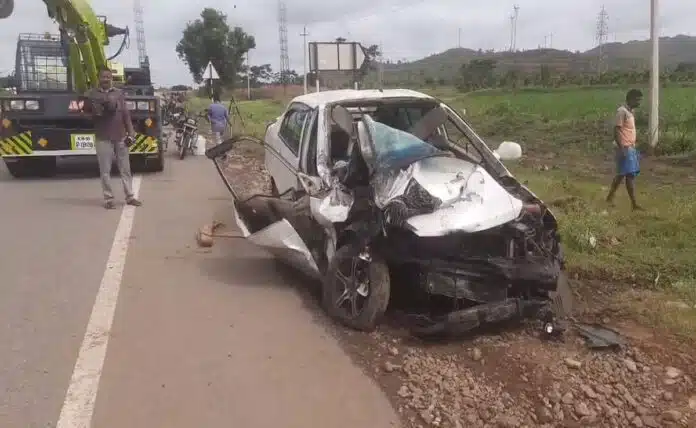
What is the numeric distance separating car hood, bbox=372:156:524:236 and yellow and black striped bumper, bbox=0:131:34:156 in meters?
9.02

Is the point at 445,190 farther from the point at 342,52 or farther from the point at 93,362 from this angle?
the point at 342,52

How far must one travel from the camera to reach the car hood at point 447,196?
15.6 ft

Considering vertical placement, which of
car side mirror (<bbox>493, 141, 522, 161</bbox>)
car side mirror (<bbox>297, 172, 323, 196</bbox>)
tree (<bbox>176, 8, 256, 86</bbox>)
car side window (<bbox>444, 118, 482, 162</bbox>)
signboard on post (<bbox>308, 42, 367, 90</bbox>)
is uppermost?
tree (<bbox>176, 8, 256, 86</bbox>)

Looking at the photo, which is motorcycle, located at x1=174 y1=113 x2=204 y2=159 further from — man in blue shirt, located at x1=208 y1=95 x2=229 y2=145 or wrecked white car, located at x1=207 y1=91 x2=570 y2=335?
wrecked white car, located at x1=207 y1=91 x2=570 y2=335

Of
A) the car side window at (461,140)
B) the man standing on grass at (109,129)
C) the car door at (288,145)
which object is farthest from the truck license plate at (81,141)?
the car side window at (461,140)

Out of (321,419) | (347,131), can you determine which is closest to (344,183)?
(347,131)

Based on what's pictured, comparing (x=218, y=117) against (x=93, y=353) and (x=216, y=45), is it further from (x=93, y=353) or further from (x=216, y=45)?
(x=216, y=45)

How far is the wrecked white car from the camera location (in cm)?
483

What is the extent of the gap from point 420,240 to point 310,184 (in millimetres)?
1452

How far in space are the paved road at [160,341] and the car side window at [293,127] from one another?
3.86 feet

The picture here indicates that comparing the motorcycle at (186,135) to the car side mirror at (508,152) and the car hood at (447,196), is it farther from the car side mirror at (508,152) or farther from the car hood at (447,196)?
the car hood at (447,196)

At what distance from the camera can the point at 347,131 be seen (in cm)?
602

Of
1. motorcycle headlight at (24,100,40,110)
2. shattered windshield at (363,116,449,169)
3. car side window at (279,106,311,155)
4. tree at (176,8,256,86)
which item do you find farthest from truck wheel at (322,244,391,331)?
tree at (176,8,256,86)

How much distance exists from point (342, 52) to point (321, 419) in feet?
34.2
